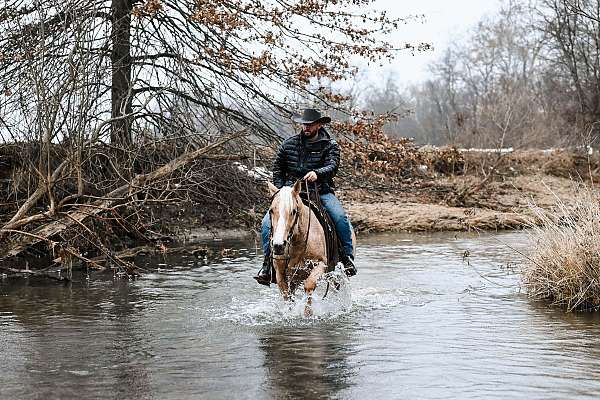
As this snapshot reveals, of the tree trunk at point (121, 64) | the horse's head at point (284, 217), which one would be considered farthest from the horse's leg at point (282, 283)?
the tree trunk at point (121, 64)

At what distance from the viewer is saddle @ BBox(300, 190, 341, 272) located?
10.3 m

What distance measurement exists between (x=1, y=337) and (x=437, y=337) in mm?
4548

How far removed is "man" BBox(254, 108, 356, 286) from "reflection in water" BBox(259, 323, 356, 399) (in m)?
1.43

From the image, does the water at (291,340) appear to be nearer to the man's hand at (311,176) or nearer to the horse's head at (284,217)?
the horse's head at (284,217)

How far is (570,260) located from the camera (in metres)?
10.2

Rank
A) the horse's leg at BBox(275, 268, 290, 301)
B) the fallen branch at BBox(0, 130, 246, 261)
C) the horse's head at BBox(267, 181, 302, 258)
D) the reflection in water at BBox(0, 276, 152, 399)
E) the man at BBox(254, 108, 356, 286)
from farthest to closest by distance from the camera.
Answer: the fallen branch at BBox(0, 130, 246, 261)
the man at BBox(254, 108, 356, 286)
the horse's leg at BBox(275, 268, 290, 301)
the horse's head at BBox(267, 181, 302, 258)
the reflection in water at BBox(0, 276, 152, 399)

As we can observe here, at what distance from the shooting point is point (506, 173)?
30234mm

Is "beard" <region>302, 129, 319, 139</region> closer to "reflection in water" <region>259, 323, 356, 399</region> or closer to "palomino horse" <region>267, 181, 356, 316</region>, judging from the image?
"palomino horse" <region>267, 181, 356, 316</region>

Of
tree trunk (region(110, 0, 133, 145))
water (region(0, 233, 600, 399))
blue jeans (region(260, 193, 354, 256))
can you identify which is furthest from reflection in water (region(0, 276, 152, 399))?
→ tree trunk (region(110, 0, 133, 145))

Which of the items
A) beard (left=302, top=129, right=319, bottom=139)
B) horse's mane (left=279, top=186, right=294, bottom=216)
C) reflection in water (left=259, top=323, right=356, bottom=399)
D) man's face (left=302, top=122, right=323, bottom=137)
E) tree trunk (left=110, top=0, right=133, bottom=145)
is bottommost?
reflection in water (left=259, top=323, right=356, bottom=399)

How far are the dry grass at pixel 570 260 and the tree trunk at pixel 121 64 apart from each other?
8.31 meters

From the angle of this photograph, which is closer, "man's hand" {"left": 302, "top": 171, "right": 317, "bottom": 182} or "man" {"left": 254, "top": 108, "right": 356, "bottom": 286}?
"man's hand" {"left": 302, "top": 171, "right": 317, "bottom": 182}

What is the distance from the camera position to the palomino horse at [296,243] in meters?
9.31

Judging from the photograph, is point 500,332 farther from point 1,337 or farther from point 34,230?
point 34,230
